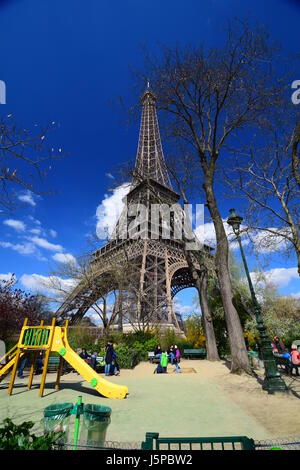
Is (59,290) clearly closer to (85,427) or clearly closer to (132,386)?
(132,386)

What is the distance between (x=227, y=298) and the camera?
11.0 meters

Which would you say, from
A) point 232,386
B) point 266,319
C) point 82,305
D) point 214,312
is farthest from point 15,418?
point 82,305

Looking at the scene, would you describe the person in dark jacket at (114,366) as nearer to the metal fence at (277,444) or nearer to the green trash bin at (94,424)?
the green trash bin at (94,424)

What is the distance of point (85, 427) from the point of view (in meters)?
3.44

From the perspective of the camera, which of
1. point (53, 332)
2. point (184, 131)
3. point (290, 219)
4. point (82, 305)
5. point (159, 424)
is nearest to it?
point (159, 424)

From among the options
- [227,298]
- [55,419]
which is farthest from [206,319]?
[55,419]

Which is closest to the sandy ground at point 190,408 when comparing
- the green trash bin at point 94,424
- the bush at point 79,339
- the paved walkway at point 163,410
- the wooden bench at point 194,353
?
the paved walkway at point 163,410

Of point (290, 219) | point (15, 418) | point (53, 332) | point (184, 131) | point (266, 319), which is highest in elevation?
point (184, 131)

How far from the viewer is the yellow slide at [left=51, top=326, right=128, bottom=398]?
738cm

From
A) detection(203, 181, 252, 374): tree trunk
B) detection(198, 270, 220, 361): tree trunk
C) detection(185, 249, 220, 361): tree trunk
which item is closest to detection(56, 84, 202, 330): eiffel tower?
detection(185, 249, 220, 361): tree trunk

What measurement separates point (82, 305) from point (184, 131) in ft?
86.3

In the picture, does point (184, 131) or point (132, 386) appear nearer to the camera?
point (132, 386)

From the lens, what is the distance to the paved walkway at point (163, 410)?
453 centimetres

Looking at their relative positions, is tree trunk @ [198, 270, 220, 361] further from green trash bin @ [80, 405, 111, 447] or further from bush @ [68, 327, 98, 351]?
green trash bin @ [80, 405, 111, 447]
